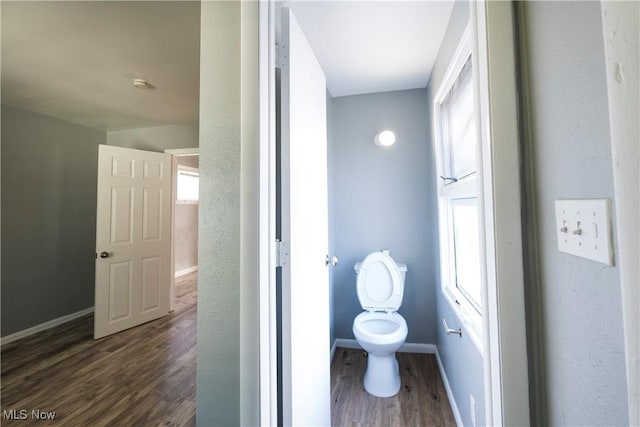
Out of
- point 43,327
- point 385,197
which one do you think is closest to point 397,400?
point 385,197

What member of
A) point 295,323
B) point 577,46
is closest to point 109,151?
point 295,323

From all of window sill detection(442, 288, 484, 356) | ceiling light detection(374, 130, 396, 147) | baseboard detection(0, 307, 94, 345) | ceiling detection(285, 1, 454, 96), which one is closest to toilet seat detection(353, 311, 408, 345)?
window sill detection(442, 288, 484, 356)

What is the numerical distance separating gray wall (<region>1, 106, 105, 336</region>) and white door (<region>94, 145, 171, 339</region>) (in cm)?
76

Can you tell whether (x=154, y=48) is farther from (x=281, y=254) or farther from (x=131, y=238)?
(x=131, y=238)

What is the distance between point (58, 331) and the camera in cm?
280

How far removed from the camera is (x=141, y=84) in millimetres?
2244

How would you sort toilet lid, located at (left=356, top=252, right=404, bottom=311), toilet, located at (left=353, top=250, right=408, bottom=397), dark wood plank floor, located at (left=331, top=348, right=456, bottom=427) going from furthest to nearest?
toilet lid, located at (left=356, top=252, right=404, bottom=311), toilet, located at (left=353, top=250, right=408, bottom=397), dark wood plank floor, located at (left=331, top=348, right=456, bottom=427)

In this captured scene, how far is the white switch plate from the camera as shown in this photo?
42 centimetres

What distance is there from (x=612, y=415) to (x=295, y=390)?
3.04ft

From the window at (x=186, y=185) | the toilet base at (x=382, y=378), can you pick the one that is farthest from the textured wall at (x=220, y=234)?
the window at (x=186, y=185)

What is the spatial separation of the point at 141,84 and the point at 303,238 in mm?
2201

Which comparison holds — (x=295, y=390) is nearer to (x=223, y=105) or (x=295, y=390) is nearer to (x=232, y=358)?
(x=232, y=358)

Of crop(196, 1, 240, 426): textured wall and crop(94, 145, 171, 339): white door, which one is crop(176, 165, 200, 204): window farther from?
crop(196, 1, 240, 426): textured wall

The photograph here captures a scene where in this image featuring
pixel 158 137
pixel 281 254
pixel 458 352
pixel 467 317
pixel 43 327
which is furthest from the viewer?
pixel 158 137
